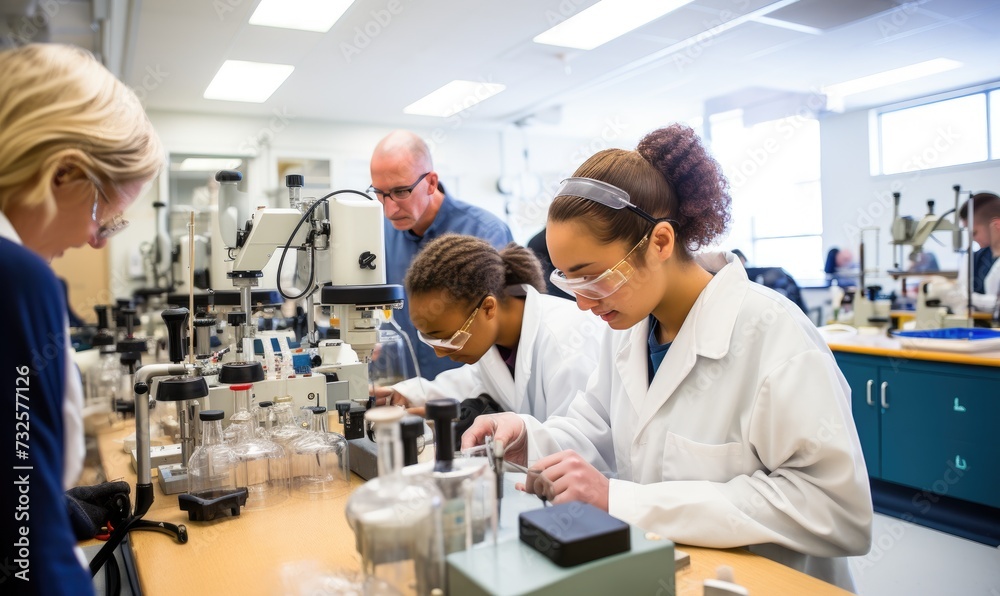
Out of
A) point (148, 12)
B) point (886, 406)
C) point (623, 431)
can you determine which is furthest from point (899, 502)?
point (148, 12)

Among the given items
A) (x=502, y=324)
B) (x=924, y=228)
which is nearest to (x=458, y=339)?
(x=502, y=324)

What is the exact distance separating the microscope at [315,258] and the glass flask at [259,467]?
19 cm

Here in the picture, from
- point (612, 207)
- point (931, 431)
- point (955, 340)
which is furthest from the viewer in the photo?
point (931, 431)

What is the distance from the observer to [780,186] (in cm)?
907

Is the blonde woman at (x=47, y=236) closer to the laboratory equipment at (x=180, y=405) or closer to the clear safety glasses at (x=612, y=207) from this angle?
the laboratory equipment at (x=180, y=405)

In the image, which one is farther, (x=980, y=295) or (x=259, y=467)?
(x=980, y=295)

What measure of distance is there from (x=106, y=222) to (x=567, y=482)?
885mm

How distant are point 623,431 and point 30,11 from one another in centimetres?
253

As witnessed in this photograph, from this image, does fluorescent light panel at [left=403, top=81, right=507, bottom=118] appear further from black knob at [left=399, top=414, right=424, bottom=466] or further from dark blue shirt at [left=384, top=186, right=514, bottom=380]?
black knob at [left=399, top=414, right=424, bottom=466]

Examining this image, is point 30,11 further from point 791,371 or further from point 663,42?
point 663,42

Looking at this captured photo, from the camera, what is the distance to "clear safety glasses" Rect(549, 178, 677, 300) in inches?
55.1

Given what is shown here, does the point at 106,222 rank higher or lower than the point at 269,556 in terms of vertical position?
higher

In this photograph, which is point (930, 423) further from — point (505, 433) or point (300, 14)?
point (300, 14)

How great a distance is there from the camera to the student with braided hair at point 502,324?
6.14ft
